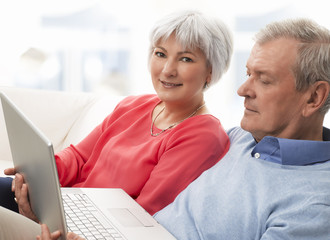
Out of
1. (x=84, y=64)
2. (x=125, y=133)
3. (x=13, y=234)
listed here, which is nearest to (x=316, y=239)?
(x=13, y=234)

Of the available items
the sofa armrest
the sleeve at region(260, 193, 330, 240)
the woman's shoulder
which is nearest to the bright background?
the sofa armrest

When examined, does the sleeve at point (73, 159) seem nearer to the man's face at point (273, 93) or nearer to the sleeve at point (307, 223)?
the man's face at point (273, 93)

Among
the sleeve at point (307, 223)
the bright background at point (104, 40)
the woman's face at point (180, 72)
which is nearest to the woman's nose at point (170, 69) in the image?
the woman's face at point (180, 72)

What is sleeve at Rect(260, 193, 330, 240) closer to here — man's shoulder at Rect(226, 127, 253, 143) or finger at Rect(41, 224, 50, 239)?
man's shoulder at Rect(226, 127, 253, 143)

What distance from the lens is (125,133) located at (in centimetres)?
191

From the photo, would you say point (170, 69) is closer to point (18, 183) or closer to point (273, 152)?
point (273, 152)

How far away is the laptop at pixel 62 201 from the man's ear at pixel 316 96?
1.76 feet

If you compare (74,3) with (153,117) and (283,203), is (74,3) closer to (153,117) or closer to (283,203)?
(153,117)

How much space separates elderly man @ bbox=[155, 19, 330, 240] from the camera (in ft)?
4.27

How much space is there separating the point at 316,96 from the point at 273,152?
200 millimetres

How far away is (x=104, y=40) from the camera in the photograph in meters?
5.11

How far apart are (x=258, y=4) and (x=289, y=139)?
3.60 metres

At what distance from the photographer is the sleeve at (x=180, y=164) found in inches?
65.6

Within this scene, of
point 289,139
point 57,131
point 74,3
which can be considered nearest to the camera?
→ point 289,139
